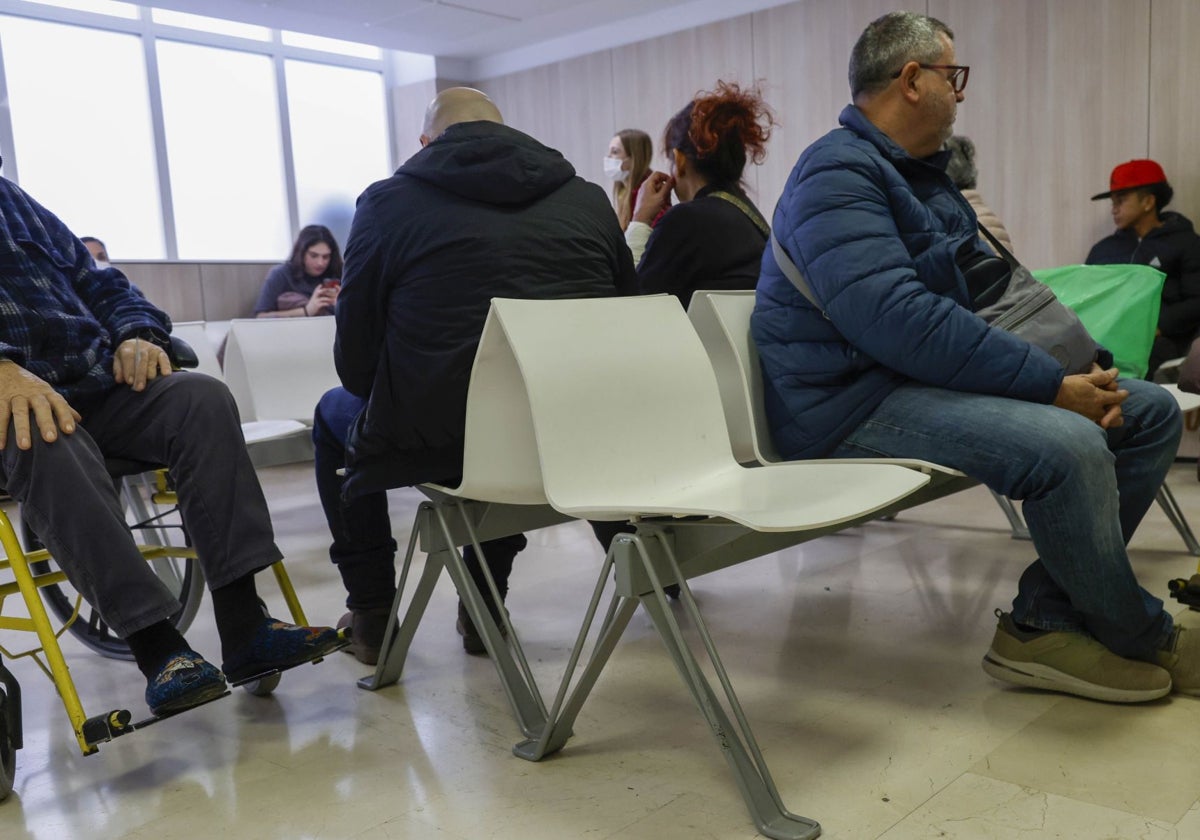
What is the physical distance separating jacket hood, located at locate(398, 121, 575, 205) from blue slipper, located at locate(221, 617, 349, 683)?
2.58ft

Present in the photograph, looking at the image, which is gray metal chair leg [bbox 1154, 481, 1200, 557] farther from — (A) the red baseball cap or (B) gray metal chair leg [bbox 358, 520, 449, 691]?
(A) the red baseball cap

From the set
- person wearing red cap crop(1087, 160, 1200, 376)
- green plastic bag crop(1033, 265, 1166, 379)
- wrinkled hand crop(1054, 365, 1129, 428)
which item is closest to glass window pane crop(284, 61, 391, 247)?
person wearing red cap crop(1087, 160, 1200, 376)

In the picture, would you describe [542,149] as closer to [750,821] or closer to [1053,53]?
[750,821]

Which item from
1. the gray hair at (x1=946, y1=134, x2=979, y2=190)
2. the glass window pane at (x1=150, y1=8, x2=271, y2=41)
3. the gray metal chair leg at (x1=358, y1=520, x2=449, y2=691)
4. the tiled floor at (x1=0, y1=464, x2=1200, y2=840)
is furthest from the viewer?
the glass window pane at (x1=150, y1=8, x2=271, y2=41)

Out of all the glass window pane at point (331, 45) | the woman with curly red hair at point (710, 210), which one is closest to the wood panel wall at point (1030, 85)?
the glass window pane at point (331, 45)

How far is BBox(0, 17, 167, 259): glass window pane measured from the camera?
5758mm

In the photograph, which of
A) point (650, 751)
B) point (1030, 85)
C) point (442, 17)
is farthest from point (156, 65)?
point (650, 751)

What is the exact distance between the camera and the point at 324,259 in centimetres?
580

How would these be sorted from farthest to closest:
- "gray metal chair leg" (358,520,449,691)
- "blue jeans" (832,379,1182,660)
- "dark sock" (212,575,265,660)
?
1. "gray metal chair leg" (358,520,449,691)
2. "dark sock" (212,575,265,660)
3. "blue jeans" (832,379,1182,660)

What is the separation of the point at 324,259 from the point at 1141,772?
199 inches

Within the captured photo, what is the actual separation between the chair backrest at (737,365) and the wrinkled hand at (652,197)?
1.16 m

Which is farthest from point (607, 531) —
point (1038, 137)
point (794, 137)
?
point (794, 137)

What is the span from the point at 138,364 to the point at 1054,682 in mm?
1679

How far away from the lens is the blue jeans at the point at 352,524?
214cm
